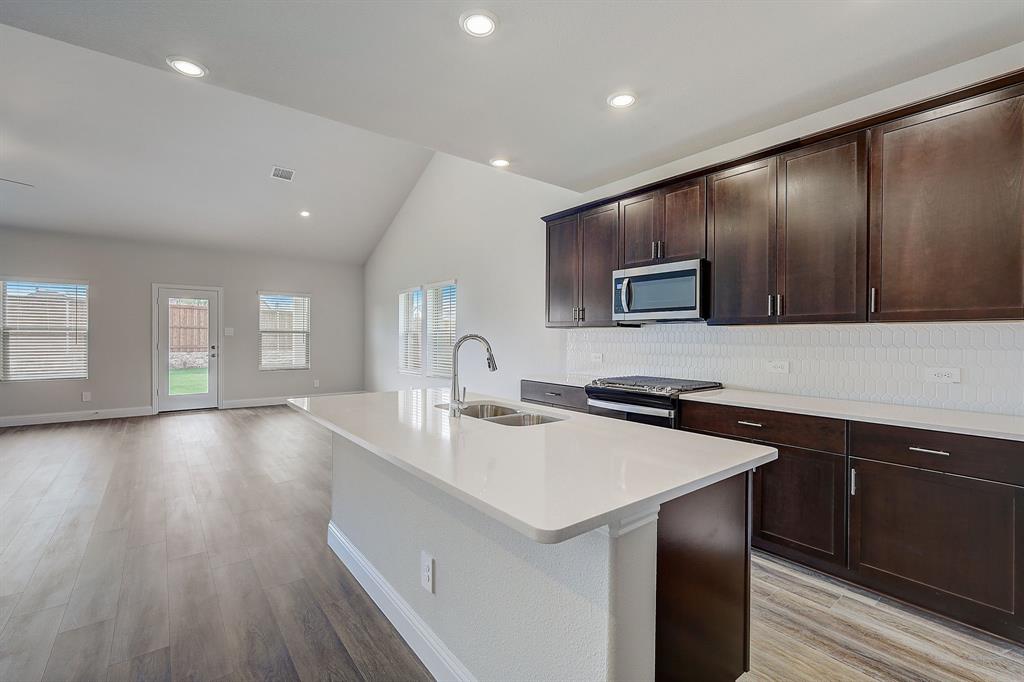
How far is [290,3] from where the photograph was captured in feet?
5.90

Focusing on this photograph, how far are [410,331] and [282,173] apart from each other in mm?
2804

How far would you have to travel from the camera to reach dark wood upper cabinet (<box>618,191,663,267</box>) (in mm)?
3355

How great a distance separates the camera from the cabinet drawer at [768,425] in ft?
7.48

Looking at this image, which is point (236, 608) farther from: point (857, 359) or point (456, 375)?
point (857, 359)

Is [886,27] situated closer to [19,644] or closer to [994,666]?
[994,666]

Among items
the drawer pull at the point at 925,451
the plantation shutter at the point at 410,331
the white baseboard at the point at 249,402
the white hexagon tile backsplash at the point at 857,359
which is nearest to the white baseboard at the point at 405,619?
the drawer pull at the point at 925,451

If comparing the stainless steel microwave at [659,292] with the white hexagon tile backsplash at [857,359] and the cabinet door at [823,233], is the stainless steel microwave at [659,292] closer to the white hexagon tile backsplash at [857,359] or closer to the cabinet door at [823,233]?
the white hexagon tile backsplash at [857,359]

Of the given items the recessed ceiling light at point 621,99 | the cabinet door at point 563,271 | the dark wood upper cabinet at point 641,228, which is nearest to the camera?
the recessed ceiling light at point 621,99

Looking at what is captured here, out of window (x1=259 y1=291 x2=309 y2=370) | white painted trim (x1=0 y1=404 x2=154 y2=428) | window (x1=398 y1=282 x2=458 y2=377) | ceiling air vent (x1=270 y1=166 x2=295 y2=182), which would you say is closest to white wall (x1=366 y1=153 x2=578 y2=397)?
window (x1=398 y1=282 x2=458 y2=377)

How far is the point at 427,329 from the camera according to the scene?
680cm

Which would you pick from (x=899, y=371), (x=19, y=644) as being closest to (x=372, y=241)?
(x=19, y=644)

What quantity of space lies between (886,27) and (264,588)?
12.7ft

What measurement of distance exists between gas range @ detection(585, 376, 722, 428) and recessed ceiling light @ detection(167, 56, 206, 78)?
2.95 meters

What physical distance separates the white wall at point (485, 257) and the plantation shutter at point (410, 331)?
18cm
